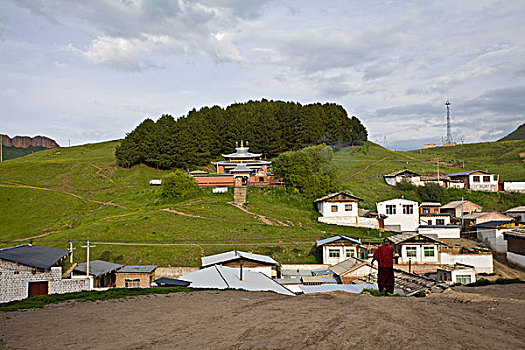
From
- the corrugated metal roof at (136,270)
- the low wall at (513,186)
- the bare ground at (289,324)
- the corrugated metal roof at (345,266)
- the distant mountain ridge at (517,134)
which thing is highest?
the distant mountain ridge at (517,134)

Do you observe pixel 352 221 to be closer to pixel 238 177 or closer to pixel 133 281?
pixel 238 177

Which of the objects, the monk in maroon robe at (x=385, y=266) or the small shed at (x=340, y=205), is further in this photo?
the small shed at (x=340, y=205)

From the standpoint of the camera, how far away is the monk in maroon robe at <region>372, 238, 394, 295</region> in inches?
458

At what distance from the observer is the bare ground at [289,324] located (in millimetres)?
6543

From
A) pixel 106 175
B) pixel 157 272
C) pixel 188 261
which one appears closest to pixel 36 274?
pixel 157 272

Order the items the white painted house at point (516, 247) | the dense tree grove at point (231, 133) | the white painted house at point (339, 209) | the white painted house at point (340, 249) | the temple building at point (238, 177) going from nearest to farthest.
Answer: the white painted house at point (516, 247), the white painted house at point (340, 249), the white painted house at point (339, 209), the temple building at point (238, 177), the dense tree grove at point (231, 133)

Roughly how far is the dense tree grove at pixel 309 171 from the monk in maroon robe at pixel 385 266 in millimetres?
41936

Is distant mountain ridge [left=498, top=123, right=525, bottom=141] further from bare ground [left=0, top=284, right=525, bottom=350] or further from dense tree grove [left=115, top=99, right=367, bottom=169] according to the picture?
bare ground [left=0, top=284, right=525, bottom=350]

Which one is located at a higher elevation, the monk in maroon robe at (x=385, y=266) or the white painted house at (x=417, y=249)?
the monk in maroon robe at (x=385, y=266)

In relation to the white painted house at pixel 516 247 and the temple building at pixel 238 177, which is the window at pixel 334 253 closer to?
the white painted house at pixel 516 247

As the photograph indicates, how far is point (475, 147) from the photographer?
372ft

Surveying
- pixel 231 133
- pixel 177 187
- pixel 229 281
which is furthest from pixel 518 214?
pixel 231 133

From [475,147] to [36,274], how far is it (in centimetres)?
11935

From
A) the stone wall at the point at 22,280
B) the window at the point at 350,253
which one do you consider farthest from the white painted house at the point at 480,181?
the stone wall at the point at 22,280
